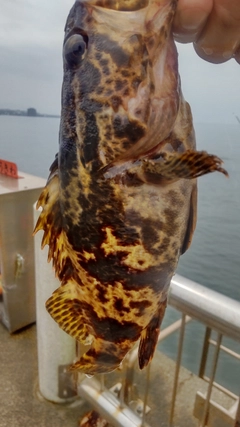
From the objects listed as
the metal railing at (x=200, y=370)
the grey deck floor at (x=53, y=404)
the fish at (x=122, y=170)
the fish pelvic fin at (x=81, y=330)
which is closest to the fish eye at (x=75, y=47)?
the fish at (x=122, y=170)

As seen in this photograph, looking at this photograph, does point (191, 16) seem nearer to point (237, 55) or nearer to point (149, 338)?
point (237, 55)

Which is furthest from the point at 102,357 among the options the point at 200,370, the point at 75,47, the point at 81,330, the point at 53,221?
the point at 200,370

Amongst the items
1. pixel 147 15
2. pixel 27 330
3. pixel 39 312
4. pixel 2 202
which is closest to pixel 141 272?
pixel 147 15

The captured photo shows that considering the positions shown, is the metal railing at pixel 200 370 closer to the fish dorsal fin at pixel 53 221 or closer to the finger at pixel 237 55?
the fish dorsal fin at pixel 53 221

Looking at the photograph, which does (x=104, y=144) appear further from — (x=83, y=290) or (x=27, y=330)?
(x=27, y=330)

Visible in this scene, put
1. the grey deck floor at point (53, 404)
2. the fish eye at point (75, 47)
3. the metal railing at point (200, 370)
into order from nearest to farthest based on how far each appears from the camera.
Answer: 1. the fish eye at point (75, 47)
2. the metal railing at point (200, 370)
3. the grey deck floor at point (53, 404)
